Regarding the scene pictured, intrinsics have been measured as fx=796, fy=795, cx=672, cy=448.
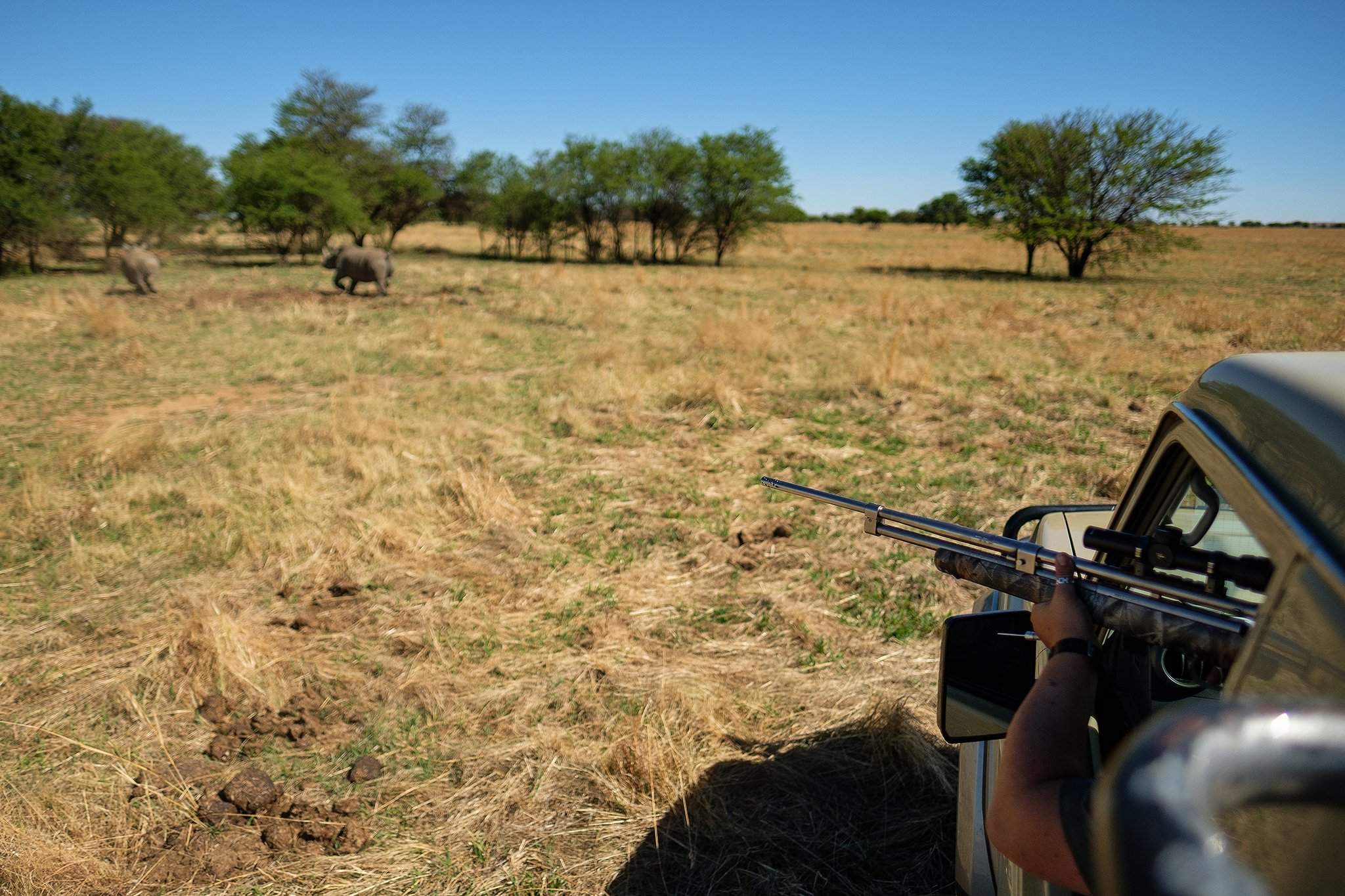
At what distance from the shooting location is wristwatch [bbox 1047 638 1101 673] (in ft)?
3.97

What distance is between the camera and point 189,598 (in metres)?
4.60

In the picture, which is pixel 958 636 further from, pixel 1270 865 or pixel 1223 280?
pixel 1223 280

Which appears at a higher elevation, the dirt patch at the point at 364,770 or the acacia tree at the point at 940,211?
the acacia tree at the point at 940,211

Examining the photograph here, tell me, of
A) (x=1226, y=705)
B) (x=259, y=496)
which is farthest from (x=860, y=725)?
(x=259, y=496)

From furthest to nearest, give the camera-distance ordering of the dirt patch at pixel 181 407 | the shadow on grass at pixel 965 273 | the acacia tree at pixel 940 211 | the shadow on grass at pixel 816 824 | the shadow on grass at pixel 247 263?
the acacia tree at pixel 940 211 → the shadow on grass at pixel 965 273 → the shadow on grass at pixel 247 263 → the dirt patch at pixel 181 407 → the shadow on grass at pixel 816 824

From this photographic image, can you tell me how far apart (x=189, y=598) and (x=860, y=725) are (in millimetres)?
3793

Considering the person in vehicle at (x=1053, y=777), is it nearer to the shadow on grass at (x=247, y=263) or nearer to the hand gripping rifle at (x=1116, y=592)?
the hand gripping rifle at (x=1116, y=592)

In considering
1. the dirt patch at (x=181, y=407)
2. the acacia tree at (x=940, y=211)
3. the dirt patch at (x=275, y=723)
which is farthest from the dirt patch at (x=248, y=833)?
the acacia tree at (x=940, y=211)

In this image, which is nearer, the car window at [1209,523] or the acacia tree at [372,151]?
the car window at [1209,523]

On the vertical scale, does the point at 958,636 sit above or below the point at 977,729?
above

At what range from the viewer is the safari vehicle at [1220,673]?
527mm

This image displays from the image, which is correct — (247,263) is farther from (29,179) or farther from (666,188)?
(666,188)

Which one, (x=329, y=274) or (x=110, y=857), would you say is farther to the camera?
(x=329, y=274)

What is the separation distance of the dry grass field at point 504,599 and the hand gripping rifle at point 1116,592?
162 cm
